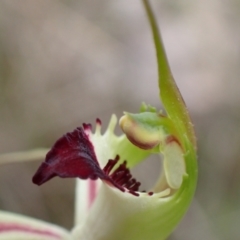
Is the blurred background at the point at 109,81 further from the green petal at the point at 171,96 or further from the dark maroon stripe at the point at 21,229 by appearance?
the green petal at the point at 171,96

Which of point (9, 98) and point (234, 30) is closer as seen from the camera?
point (9, 98)

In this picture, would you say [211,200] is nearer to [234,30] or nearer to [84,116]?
[84,116]

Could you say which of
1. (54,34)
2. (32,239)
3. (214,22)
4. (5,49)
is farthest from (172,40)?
(32,239)

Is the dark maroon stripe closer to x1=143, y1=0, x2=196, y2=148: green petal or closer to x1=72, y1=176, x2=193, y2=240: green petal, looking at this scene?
x1=72, y1=176, x2=193, y2=240: green petal

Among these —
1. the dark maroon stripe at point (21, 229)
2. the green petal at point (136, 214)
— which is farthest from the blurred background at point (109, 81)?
the green petal at point (136, 214)

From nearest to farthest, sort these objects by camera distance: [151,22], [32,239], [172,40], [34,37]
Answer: [151,22] → [32,239] → [34,37] → [172,40]

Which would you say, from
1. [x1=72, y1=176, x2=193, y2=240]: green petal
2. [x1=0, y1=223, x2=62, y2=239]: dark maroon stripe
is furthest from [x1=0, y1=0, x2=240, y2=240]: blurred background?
[x1=72, y1=176, x2=193, y2=240]: green petal

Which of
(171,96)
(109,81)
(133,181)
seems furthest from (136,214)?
(109,81)
